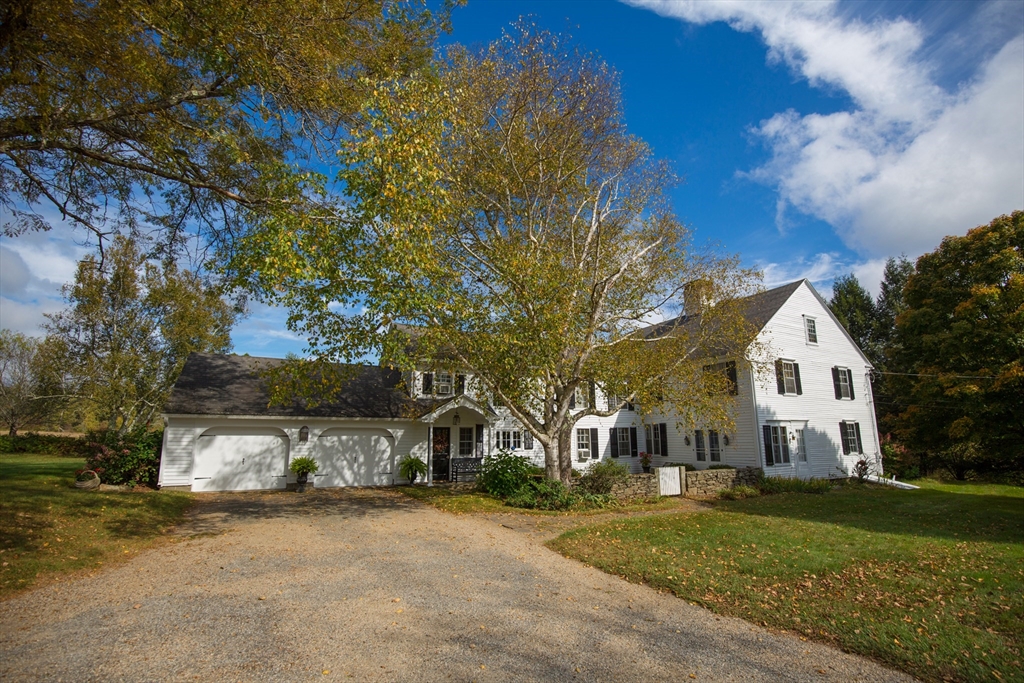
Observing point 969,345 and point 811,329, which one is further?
point 811,329

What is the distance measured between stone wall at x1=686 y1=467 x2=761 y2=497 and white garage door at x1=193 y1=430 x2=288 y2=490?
49.2 ft

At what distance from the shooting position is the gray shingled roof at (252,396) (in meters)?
17.9

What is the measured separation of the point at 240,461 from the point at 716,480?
17429 millimetres

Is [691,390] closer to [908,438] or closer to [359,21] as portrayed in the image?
[359,21]

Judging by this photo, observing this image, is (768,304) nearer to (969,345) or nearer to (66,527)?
(969,345)

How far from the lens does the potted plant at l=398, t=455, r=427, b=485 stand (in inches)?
782

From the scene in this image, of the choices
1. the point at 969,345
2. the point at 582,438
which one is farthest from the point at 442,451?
the point at 969,345

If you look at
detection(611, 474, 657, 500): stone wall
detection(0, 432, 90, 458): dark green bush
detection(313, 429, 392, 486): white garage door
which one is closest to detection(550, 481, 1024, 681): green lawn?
detection(611, 474, 657, 500): stone wall

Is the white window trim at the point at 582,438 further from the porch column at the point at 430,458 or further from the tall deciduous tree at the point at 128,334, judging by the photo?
the tall deciduous tree at the point at 128,334

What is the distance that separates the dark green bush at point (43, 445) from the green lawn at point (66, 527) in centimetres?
2099

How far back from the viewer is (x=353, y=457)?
1980 cm

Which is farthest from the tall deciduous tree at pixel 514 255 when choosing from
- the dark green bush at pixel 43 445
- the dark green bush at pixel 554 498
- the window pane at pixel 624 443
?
the dark green bush at pixel 43 445

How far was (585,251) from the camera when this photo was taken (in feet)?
51.6

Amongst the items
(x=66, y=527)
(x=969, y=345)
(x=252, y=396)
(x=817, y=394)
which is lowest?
(x=66, y=527)
